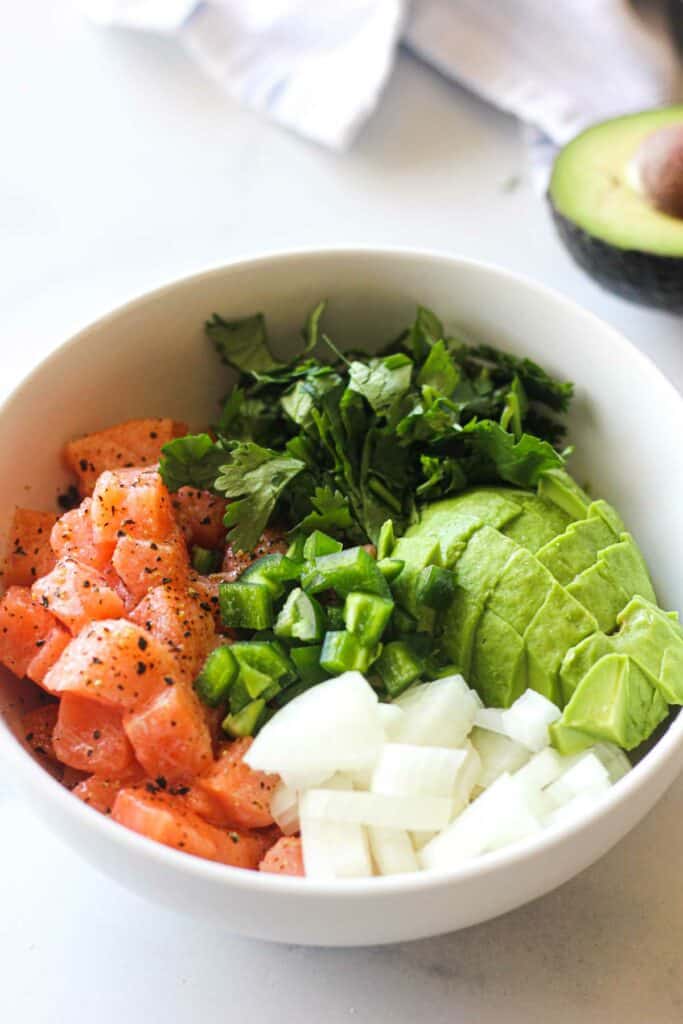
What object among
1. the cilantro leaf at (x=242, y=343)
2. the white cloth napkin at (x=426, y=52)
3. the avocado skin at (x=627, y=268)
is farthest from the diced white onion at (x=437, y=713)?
the white cloth napkin at (x=426, y=52)

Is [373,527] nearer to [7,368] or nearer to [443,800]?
[443,800]

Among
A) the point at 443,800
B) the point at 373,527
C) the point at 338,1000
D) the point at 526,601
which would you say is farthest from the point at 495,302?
A: the point at 338,1000

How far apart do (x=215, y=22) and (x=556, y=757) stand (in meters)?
2.24

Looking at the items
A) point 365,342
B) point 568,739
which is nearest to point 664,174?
point 365,342

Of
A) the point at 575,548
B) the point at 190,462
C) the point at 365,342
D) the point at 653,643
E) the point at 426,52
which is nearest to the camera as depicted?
the point at 653,643

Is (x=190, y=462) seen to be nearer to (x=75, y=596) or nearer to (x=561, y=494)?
(x=75, y=596)

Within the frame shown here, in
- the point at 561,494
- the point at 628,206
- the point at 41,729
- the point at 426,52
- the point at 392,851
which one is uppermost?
the point at 426,52

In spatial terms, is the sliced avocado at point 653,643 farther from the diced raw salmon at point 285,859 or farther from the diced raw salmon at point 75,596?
the diced raw salmon at point 75,596

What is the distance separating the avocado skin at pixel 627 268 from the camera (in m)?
2.46

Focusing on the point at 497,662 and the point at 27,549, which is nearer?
the point at 497,662

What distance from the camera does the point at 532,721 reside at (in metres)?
1.77

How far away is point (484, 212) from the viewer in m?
2.97

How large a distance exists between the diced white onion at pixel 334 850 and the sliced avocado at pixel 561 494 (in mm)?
697

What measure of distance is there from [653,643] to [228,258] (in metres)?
1.51
